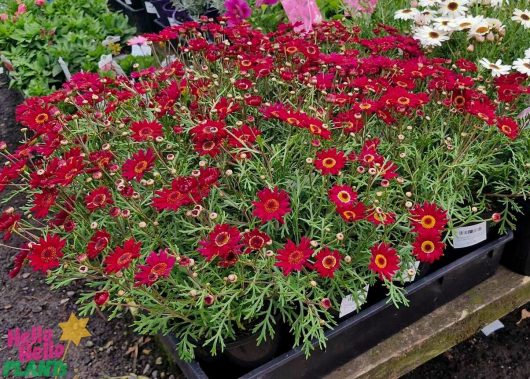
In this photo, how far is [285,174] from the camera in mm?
1363

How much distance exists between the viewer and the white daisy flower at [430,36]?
1.71 meters

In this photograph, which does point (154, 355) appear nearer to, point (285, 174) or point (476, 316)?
point (285, 174)

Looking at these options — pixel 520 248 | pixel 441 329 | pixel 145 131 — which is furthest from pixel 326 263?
pixel 520 248

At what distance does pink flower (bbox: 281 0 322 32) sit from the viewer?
6.48ft

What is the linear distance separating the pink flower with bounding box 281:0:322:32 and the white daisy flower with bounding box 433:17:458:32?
1.45 feet

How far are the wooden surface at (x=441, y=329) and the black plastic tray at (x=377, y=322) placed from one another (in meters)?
0.02

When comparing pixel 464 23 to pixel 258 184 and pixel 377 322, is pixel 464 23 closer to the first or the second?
pixel 258 184

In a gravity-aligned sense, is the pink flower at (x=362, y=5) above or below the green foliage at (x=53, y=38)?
above

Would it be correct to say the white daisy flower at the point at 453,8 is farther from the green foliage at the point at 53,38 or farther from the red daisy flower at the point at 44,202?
the green foliage at the point at 53,38

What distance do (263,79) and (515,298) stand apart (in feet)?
3.39

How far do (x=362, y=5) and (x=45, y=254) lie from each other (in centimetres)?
159

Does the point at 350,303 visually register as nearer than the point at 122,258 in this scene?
No

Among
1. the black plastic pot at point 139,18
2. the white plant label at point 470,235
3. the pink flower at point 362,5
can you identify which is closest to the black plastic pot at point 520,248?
the white plant label at point 470,235

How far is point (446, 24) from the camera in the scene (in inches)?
69.1
